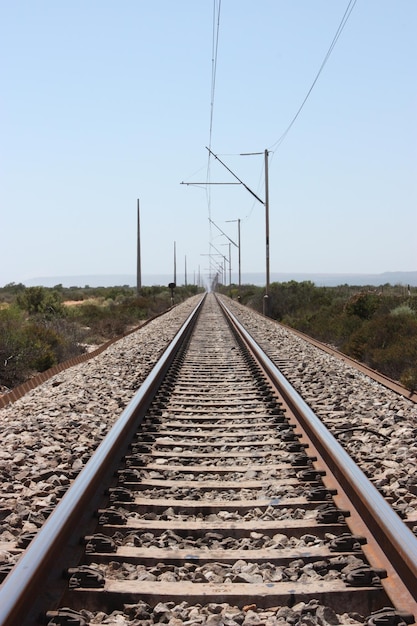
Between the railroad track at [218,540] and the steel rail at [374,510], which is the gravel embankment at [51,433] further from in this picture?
the steel rail at [374,510]

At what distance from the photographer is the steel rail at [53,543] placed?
132 inches

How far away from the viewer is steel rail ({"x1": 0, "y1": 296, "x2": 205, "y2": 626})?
3350 millimetres

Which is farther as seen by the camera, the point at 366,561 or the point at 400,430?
the point at 400,430

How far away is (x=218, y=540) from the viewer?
459 centimetres

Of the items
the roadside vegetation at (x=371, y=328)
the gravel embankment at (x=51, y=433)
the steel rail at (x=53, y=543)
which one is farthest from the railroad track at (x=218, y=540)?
the roadside vegetation at (x=371, y=328)

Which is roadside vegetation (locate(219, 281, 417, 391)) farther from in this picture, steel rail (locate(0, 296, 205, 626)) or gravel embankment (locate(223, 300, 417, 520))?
steel rail (locate(0, 296, 205, 626))

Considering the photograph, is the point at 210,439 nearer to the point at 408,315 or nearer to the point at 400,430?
the point at 400,430

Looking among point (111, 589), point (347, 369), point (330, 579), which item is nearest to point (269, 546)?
point (330, 579)

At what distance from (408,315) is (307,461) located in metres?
16.0

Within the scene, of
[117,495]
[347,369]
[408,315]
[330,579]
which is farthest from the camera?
[408,315]

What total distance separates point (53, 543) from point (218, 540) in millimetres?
1072

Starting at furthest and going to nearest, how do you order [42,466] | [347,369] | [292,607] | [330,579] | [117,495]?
[347,369]
[42,466]
[117,495]
[330,579]
[292,607]

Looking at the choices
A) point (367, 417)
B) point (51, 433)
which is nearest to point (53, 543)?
point (51, 433)

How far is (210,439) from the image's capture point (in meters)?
7.32
